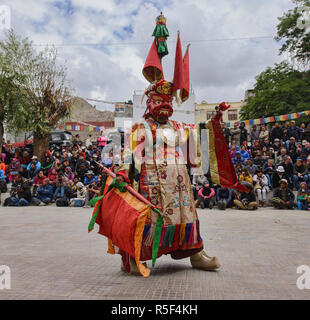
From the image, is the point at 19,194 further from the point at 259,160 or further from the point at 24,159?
the point at 259,160

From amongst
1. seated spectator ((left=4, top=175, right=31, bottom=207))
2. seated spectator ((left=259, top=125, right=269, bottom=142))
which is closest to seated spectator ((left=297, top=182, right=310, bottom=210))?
seated spectator ((left=259, top=125, right=269, bottom=142))

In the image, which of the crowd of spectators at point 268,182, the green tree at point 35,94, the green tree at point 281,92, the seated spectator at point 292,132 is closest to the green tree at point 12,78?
the green tree at point 35,94

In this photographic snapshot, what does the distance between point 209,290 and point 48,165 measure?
12161 mm

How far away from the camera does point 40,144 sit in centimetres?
1684

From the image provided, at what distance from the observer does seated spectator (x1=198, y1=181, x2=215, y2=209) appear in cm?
1096

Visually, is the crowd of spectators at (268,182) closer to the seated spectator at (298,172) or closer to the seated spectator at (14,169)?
the seated spectator at (298,172)

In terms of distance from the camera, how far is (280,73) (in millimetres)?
23984

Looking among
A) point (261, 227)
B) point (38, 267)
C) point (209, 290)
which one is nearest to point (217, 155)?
point (209, 290)

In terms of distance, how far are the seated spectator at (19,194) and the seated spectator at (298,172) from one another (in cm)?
961

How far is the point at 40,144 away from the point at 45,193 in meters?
5.38

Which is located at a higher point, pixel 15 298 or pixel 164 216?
pixel 164 216

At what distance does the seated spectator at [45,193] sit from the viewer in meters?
12.1

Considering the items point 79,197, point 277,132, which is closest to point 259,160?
point 277,132

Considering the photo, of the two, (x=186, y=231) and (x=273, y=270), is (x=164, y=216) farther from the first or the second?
(x=273, y=270)
